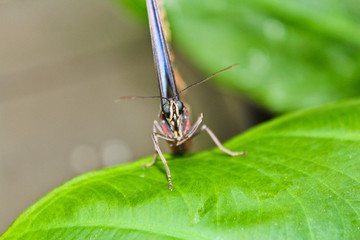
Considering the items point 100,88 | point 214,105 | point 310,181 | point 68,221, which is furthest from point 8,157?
point 310,181

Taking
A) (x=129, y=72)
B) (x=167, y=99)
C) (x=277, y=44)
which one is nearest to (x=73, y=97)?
(x=129, y=72)

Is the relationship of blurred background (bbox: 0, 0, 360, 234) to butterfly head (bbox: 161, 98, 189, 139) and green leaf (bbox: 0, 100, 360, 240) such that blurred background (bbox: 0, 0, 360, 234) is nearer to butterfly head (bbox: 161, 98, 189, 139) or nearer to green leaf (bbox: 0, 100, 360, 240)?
butterfly head (bbox: 161, 98, 189, 139)

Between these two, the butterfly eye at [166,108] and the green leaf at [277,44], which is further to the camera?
the green leaf at [277,44]

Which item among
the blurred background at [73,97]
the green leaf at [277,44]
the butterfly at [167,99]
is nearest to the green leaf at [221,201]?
the butterfly at [167,99]

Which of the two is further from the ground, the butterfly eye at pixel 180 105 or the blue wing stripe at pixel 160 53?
the blue wing stripe at pixel 160 53

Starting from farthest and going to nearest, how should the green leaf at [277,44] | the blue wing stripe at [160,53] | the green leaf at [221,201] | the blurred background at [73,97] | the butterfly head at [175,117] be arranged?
the blurred background at [73,97]
the green leaf at [277,44]
the butterfly head at [175,117]
the blue wing stripe at [160,53]
the green leaf at [221,201]

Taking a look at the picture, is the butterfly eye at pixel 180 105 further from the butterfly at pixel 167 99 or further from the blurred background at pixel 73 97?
the blurred background at pixel 73 97

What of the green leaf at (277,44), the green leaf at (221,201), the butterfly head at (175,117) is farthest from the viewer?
the green leaf at (277,44)
